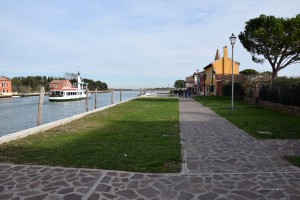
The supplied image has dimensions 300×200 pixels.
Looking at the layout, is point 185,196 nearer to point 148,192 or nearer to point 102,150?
point 148,192

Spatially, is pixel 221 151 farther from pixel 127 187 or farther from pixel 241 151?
pixel 127 187

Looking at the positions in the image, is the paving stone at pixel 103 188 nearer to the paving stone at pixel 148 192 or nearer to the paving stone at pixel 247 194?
A: the paving stone at pixel 148 192

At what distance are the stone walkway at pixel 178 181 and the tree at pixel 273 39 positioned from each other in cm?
2479

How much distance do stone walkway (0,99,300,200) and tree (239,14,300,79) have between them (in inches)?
976

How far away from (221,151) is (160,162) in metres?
2.03

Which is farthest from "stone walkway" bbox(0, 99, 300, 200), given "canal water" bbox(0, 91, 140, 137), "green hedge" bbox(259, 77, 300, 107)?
"canal water" bbox(0, 91, 140, 137)

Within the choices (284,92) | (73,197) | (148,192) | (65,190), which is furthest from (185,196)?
(284,92)

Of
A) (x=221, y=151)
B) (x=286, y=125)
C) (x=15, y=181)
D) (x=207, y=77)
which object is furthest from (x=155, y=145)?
A: (x=207, y=77)

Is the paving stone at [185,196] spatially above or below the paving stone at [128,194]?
above

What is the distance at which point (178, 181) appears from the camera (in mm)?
5301

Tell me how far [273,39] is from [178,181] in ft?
92.5

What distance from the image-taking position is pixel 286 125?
12297 millimetres

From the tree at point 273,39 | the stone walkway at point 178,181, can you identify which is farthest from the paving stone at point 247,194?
the tree at point 273,39

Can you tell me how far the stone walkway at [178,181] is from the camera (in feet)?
15.4
